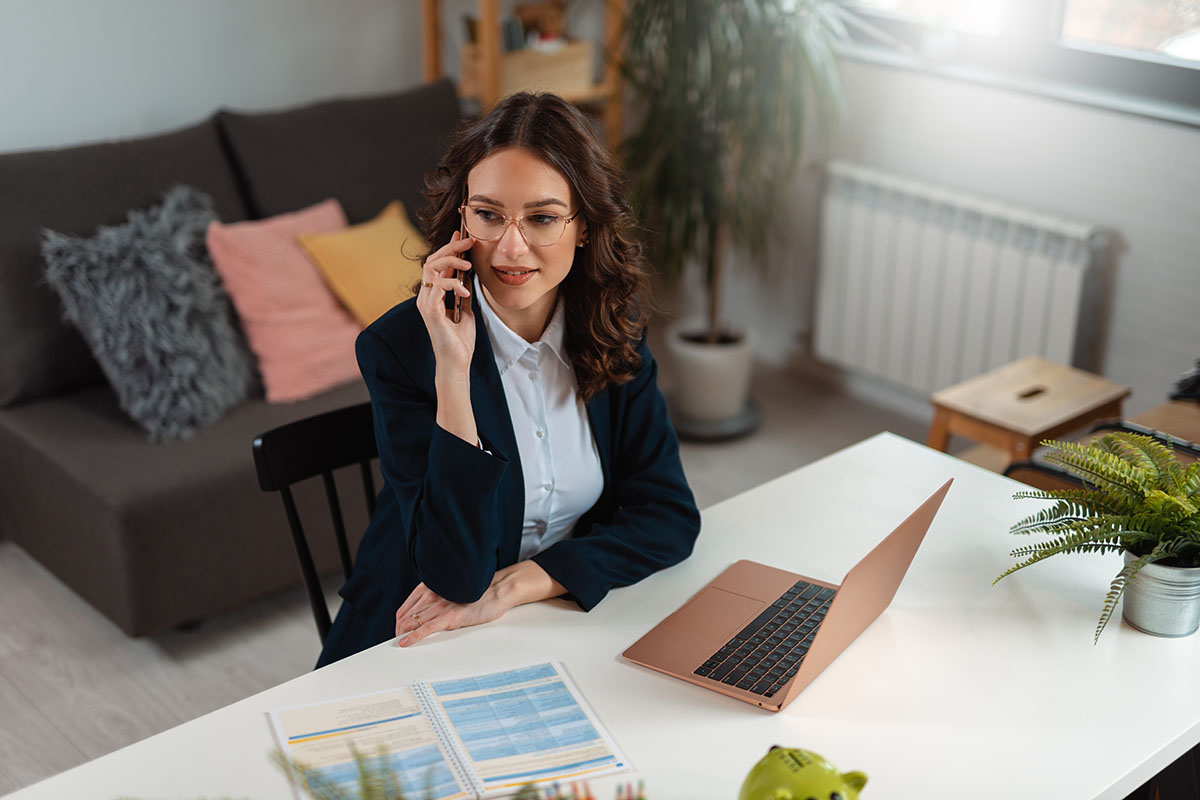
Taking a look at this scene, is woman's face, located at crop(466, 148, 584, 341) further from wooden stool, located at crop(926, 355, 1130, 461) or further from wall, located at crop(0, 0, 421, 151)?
wall, located at crop(0, 0, 421, 151)

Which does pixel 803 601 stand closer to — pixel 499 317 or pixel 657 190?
pixel 499 317

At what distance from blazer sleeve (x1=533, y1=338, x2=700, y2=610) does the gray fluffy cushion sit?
4.44ft

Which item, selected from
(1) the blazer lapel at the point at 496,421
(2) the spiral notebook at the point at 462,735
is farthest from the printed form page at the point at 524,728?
(1) the blazer lapel at the point at 496,421

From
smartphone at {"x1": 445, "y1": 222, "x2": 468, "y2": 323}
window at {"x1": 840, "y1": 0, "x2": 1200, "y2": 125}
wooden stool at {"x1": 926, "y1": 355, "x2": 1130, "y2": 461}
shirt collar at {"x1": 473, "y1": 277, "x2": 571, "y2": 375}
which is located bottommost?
wooden stool at {"x1": 926, "y1": 355, "x2": 1130, "y2": 461}

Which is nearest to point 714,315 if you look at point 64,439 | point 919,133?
point 919,133

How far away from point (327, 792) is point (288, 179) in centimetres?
233

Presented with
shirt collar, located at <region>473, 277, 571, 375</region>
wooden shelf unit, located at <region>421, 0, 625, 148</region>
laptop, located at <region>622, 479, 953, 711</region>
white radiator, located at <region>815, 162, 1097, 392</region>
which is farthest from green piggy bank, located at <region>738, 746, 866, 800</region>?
wooden shelf unit, located at <region>421, 0, 625, 148</region>

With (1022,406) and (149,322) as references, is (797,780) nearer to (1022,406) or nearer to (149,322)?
(1022,406)

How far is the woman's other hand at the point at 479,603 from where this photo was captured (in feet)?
4.76

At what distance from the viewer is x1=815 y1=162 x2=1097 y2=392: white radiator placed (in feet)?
10.5

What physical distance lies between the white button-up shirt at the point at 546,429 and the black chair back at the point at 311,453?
0.23 m

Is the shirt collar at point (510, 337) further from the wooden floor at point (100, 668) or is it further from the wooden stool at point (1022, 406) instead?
the wooden stool at point (1022, 406)

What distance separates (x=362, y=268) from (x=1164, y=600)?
217cm

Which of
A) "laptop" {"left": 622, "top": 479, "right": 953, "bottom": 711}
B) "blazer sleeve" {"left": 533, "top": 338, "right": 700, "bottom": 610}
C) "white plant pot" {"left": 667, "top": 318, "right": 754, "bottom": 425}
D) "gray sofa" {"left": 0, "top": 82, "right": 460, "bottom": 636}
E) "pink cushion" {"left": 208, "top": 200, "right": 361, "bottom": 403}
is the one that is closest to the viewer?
"laptop" {"left": 622, "top": 479, "right": 953, "bottom": 711}
